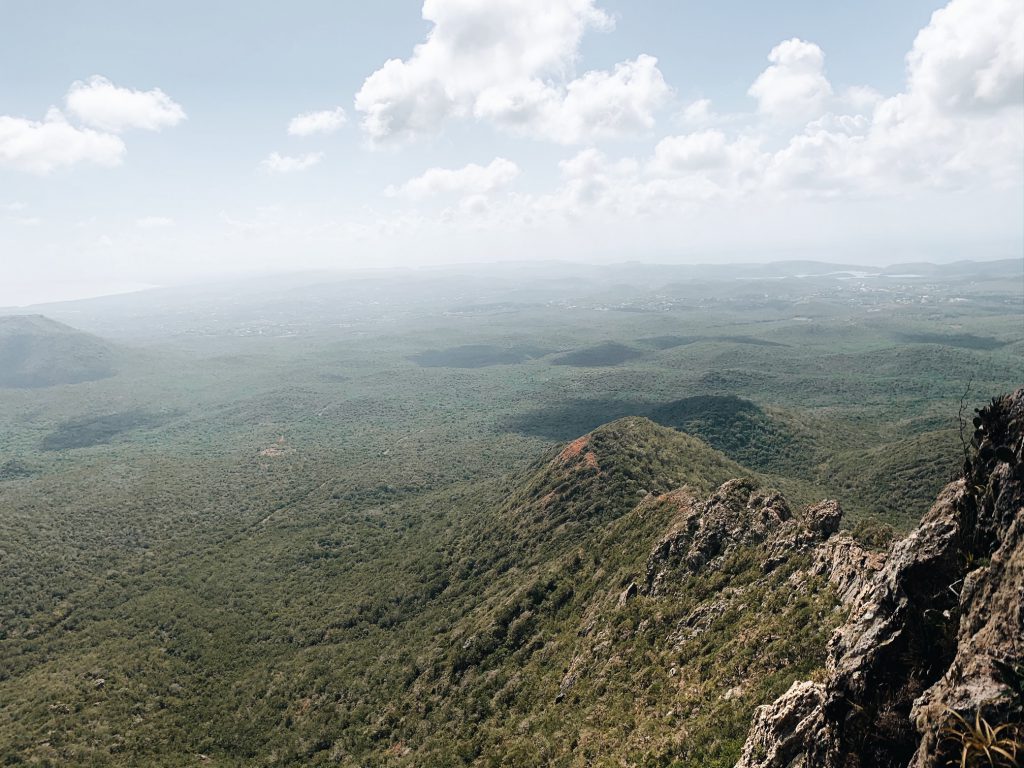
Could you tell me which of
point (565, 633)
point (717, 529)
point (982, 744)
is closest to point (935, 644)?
point (982, 744)

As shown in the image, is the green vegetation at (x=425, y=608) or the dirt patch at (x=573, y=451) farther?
the dirt patch at (x=573, y=451)

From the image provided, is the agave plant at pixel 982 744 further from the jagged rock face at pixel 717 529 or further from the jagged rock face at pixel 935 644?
the jagged rock face at pixel 717 529

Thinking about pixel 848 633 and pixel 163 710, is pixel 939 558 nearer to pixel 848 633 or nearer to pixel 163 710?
pixel 848 633

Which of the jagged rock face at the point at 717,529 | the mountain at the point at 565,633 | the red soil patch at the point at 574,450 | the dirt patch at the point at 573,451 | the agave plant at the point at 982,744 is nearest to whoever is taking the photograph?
the agave plant at the point at 982,744

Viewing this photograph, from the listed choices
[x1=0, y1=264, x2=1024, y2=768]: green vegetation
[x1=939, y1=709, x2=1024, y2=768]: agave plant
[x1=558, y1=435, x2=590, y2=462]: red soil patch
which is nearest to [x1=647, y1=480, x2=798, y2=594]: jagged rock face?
[x1=0, y1=264, x2=1024, y2=768]: green vegetation

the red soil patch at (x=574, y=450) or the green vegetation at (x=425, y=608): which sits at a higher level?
the red soil patch at (x=574, y=450)

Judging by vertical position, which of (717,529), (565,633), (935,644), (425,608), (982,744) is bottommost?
(425,608)

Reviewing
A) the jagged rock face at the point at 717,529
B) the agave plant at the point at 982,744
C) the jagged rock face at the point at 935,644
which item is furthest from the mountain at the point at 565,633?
the agave plant at the point at 982,744

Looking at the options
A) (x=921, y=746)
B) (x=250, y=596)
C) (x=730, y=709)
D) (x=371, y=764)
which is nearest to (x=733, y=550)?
(x=730, y=709)

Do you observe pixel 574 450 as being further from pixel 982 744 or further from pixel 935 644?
pixel 982 744
